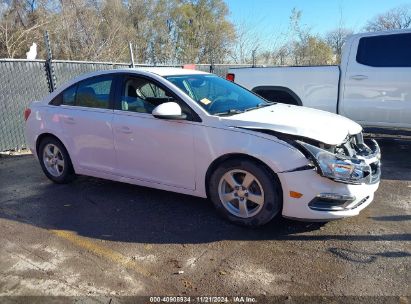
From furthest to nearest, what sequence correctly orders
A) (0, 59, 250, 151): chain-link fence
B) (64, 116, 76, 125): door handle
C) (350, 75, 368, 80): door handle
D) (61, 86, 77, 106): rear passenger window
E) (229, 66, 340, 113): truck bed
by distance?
1. (0, 59, 250, 151): chain-link fence
2. (229, 66, 340, 113): truck bed
3. (350, 75, 368, 80): door handle
4. (61, 86, 77, 106): rear passenger window
5. (64, 116, 76, 125): door handle

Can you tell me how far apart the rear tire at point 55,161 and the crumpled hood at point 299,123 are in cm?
258

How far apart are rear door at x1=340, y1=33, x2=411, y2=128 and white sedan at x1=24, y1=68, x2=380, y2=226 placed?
2535 millimetres

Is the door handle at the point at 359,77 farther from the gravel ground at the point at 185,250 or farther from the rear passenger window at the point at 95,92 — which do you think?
the rear passenger window at the point at 95,92

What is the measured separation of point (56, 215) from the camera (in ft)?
15.2

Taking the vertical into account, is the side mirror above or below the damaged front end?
above

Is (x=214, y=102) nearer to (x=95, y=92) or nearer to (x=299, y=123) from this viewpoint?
(x=299, y=123)

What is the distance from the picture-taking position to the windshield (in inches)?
174

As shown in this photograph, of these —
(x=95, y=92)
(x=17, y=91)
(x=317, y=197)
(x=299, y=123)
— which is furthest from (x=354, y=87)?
(x=17, y=91)

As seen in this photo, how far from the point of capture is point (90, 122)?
16.5ft

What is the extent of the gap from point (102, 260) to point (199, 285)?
3.17 feet

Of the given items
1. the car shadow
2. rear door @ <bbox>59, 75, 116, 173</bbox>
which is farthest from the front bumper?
rear door @ <bbox>59, 75, 116, 173</bbox>

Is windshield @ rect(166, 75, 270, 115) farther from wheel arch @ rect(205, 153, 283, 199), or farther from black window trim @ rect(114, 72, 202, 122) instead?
wheel arch @ rect(205, 153, 283, 199)

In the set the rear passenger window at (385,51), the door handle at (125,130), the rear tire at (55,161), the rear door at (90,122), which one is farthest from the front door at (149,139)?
the rear passenger window at (385,51)

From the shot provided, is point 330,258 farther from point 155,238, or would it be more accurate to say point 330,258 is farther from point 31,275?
point 31,275
